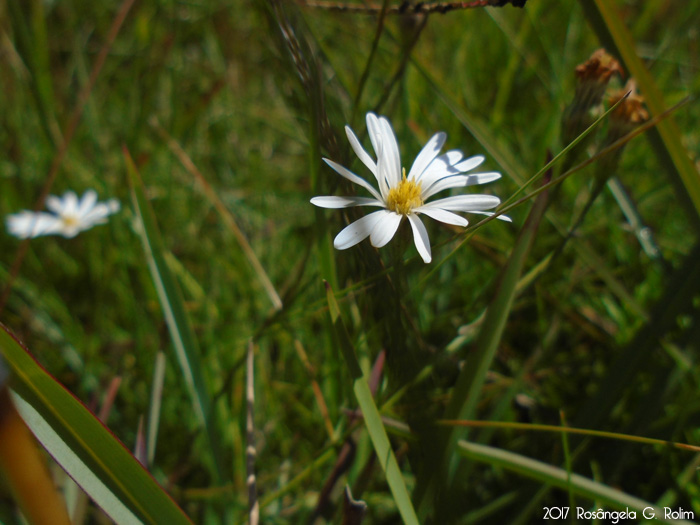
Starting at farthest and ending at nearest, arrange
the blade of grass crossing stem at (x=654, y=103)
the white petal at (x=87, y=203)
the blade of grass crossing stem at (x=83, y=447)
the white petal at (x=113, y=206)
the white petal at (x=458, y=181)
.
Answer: the white petal at (x=87, y=203), the white petal at (x=113, y=206), the blade of grass crossing stem at (x=654, y=103), the white petal at (x=458, y=181), the blade of grass crossing stem at (x=83, y=447)

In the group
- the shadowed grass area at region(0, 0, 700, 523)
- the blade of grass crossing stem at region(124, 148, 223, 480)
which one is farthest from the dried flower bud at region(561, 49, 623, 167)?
the blade of grass crossing stem at region(124, 148, 223, 480)

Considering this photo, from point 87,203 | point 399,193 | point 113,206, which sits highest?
point 87,203

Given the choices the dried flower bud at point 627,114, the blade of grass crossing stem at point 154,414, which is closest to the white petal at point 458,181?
the dried flower bud at point 627,114

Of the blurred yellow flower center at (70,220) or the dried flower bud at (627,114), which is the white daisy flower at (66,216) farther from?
the dried flower bud at (627,114)

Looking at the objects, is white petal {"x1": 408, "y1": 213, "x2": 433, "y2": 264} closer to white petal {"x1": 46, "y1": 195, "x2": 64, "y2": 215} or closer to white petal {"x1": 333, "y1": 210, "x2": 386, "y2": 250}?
white petal {"x1": 333, "y1": 210, "x2": 386, "y2": 250}

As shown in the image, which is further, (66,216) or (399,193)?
(66,216)

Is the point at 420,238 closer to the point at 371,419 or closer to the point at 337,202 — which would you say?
the point at 337,202

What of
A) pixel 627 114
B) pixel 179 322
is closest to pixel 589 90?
pixel 627 114
